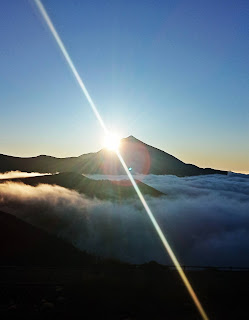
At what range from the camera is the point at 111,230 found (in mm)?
166375

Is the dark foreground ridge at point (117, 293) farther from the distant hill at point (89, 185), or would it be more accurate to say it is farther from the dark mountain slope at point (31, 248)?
the distant hill at point (89, 185)

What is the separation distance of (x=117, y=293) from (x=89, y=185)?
119m

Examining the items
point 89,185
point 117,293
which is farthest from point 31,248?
point 89,185

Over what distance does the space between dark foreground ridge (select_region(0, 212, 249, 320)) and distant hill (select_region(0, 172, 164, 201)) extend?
99364 mm

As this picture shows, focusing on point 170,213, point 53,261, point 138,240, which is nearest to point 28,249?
point 53,261

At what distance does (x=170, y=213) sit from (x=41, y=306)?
167 metres

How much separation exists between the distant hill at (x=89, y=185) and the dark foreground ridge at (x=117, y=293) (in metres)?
99.4

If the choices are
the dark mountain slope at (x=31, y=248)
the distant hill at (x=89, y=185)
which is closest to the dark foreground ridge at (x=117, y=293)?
the dark mountain slope at (x=31, y=248)

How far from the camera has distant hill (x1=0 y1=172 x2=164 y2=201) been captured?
13850 cm

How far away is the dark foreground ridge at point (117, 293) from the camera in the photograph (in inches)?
1079

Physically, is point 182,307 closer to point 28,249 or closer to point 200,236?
point 28,249

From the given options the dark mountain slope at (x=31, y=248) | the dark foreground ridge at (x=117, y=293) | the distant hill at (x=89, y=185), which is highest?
the distant hill at (x=89, y=185)

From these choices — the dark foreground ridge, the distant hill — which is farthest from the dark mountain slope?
the dark foreground ridge

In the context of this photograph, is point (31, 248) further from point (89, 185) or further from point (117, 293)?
point (89, 185)
